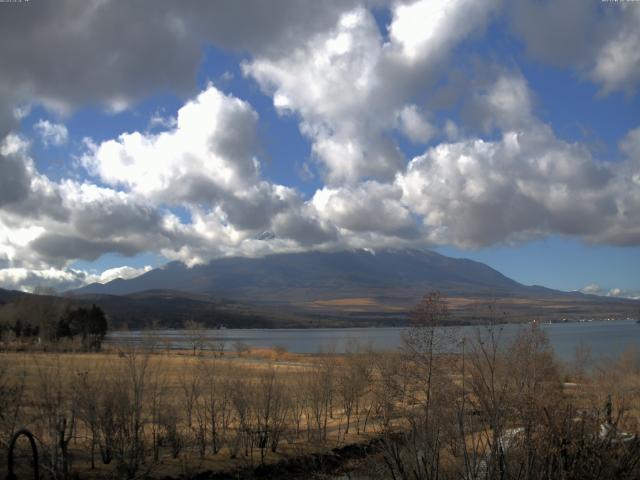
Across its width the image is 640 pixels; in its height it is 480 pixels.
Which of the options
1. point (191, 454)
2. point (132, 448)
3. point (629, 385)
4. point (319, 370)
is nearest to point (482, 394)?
point (132, 448)

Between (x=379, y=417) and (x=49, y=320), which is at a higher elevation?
(x=49, y=320)

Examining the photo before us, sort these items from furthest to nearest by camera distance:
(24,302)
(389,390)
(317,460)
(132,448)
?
(24,302)
(389,390)
(317,460)
(132,448)

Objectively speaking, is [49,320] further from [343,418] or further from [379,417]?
[379,417]

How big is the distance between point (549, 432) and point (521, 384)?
646 centimetres

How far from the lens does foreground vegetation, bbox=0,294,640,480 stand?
10.9 meters

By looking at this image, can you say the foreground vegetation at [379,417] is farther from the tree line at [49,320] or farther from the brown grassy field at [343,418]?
the tree line at [49,320]

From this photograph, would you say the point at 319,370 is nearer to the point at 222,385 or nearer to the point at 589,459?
the point at 222,385

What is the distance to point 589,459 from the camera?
1064 centimetres

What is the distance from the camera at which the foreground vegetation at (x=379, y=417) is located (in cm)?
1092

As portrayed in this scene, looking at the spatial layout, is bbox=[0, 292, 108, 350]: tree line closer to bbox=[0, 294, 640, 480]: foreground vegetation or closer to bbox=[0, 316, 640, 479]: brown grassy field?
bbox=[0, 294, 640, 480]: foreground vegetation

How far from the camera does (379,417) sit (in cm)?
3428

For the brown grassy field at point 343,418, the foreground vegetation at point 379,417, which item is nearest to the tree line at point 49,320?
the foreground vegetation at point 379,417

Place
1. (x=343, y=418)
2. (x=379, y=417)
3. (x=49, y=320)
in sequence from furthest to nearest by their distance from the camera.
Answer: (x=49, y=320)
(x=343, y=418)
(x=379, y=417)

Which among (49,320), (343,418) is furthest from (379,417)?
(49,320)
